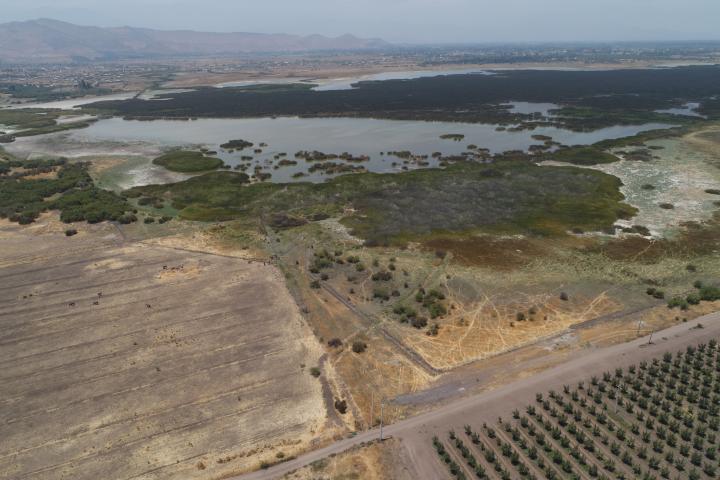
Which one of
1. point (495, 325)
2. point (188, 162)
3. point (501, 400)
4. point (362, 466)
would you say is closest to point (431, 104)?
point (188, 162)

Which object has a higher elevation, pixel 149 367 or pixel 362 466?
pixel 149 367

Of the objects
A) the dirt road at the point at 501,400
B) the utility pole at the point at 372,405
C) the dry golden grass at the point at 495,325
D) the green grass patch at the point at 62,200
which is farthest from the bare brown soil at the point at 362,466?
the green grass patch at the point at 62,200

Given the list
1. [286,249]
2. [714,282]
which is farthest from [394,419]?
[714,282]

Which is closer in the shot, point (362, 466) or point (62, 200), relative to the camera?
point (362, 466)

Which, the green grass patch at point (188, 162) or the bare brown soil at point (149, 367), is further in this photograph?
the green grass patch at point (188, 162)

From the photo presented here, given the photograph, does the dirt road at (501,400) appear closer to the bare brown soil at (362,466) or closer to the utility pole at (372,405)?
the bare brown soil at (362,466)

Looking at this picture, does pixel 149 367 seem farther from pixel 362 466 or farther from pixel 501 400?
pixel 501 400

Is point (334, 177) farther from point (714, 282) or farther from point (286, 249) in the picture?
point (714, 282)
